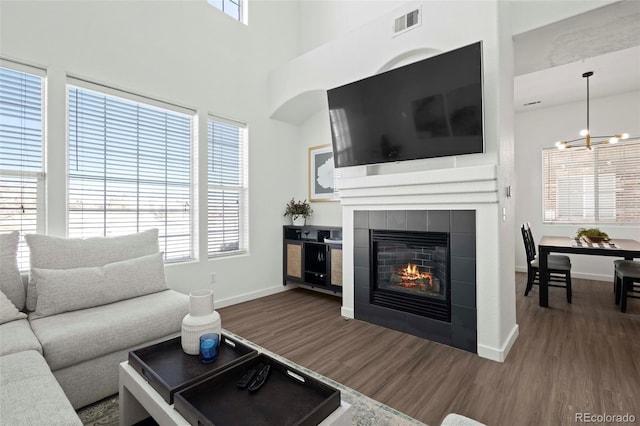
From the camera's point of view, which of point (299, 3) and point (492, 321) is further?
→ point (299, 3)

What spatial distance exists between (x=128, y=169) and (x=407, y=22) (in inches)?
122

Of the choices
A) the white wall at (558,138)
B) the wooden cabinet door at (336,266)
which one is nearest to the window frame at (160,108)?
the wooden cabinet door at (336,266)

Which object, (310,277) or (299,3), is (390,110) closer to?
(310,277)

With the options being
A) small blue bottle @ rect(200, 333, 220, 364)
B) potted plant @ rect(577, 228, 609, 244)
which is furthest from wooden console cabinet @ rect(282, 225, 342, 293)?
potted plant @ rect(577, 228, 609, 244)

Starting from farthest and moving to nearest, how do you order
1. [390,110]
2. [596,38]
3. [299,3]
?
Answer: [299,3], [390,110], [596,38]

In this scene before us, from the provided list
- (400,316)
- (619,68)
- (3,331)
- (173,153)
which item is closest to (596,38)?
(619,68)

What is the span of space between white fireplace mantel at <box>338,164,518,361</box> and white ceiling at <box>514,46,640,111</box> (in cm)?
263

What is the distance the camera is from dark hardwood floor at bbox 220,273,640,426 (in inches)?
71.9

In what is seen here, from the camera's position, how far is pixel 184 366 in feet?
4.94

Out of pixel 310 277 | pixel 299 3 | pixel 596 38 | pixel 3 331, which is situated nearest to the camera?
pixel 3 331

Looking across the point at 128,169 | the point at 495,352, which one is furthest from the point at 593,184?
the point at 128,169

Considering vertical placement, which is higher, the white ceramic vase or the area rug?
the white ceramic vase

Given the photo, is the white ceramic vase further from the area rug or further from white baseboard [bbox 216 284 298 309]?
white baseboard [bbox 216 284 298 309]

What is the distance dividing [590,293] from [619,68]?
2971mm
